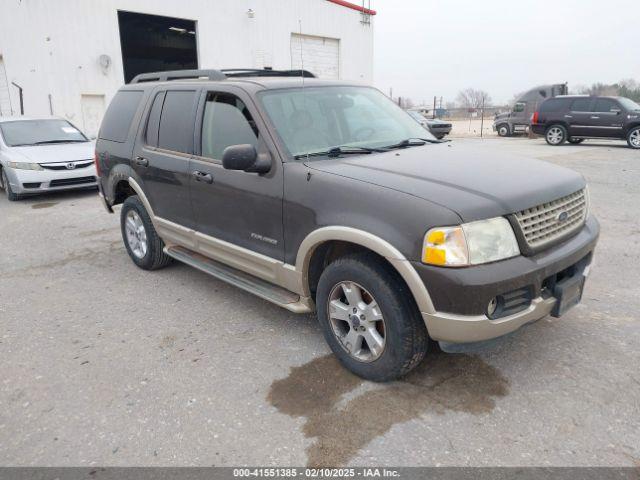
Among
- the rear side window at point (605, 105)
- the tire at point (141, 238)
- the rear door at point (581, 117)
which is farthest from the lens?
the rear door at point (581, 117)

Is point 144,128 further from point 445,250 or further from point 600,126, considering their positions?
point 600,126

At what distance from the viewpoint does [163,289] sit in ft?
15.7

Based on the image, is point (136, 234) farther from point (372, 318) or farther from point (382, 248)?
point (382, 248)

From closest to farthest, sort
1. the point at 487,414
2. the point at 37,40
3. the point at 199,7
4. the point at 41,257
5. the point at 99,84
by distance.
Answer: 1. the point at 487,414
2. the point at 41,257
3. the point at 37,40
4. the point at 99,84
5. the point at 199,7

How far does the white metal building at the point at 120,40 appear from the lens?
569 inches

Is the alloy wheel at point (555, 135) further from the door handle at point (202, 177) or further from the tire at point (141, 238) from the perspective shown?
the door handle at point (202, 177)

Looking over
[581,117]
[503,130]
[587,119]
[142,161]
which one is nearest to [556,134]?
[581,117]

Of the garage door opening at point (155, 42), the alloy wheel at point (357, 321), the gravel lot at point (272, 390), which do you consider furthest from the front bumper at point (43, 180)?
the garage door opening at point (155, 42)

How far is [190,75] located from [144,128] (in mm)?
680

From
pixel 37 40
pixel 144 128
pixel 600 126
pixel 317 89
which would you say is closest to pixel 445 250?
pixel 317 89

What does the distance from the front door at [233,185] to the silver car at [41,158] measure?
6333mm

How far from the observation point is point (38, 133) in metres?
10.1

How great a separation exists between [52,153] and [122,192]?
4.96 meters

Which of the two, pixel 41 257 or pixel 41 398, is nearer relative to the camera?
pixel 41 398
